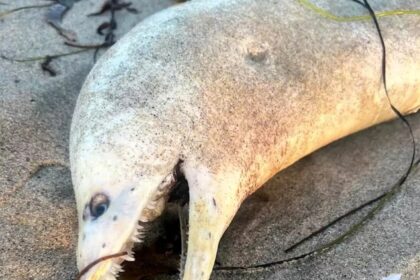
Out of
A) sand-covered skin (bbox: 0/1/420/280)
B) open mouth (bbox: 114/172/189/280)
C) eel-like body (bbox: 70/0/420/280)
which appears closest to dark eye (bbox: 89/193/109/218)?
eel-like body (bbox: 70/0/420/280)

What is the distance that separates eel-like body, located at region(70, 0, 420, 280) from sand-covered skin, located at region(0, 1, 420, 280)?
195 millimetres

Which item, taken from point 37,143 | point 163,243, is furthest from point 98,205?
point 37,143

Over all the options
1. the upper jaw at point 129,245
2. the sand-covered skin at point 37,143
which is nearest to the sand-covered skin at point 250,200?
the sand-covered skin at point 37,143

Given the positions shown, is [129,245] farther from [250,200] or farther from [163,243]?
[250,200]

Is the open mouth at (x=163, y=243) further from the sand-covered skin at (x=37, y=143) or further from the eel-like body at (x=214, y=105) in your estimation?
the sand-covered skin at (x=37, y=143)

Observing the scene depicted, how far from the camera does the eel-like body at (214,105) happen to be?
1.85 meters

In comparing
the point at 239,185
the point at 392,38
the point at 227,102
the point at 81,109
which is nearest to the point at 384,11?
the point at 392,38

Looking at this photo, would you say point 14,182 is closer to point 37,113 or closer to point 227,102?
point 37,113

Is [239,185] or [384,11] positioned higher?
[384,11]

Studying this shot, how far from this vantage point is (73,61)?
3.01m

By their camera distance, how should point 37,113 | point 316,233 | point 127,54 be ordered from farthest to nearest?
point 37,113, point 316,233, point 127,54

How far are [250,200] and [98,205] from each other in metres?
0.82

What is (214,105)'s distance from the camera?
209 cm

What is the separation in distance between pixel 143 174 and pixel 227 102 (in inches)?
17.3
